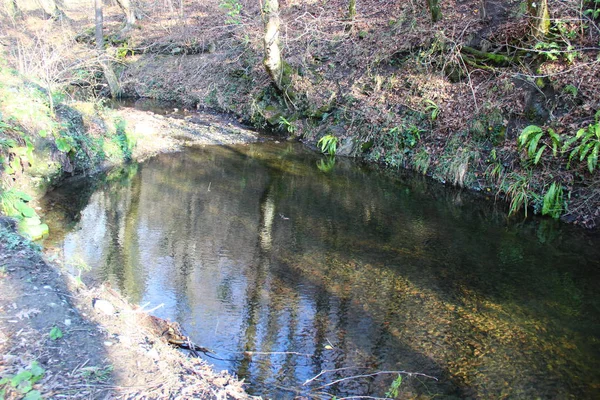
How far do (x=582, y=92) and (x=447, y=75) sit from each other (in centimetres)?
439

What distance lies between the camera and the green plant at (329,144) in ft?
52.6

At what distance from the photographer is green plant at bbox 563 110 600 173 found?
32.9ft

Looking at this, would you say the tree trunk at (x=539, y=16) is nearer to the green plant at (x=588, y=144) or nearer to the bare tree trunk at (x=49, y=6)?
the green plant at (x=588, y=144)

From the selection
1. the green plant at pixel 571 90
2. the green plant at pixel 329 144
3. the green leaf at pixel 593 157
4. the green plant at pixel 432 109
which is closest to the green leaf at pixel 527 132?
the green plant at pixel 571 90

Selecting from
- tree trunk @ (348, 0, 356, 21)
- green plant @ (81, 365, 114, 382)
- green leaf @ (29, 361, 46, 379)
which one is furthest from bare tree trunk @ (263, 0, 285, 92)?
green leaf @ (29, 361, 46, 379)

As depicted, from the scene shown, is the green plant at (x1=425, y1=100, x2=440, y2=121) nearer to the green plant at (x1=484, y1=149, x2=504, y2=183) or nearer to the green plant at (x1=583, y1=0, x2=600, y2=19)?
the green plant at (x1=484, y1=149, x2=504, y2=183)

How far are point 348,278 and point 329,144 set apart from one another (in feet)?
29.0

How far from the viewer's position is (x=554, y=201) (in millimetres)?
10852

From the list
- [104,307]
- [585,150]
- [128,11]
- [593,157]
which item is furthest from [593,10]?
[128,11]

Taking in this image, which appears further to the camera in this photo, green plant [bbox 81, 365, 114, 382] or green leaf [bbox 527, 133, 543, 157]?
green leaf [bbox 527, 133, 543, 157]

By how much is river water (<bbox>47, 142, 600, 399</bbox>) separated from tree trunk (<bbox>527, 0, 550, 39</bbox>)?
463cm

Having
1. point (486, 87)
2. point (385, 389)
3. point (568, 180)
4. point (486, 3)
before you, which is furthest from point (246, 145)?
point (385, 389)

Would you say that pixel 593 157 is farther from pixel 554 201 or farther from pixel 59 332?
pixel 59 332

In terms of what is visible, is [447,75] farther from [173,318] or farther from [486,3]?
[173,318]
